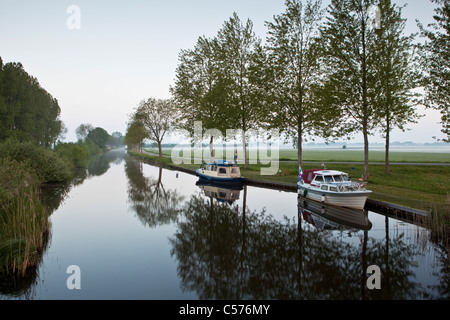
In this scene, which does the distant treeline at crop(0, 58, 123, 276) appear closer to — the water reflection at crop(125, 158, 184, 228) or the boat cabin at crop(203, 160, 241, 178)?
the water reflection at crop(125, 158, 184, 228)

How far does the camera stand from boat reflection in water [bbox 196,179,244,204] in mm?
23806

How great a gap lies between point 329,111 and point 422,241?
16.1m

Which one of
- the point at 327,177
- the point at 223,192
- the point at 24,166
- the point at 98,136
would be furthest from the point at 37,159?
the point at 98,136

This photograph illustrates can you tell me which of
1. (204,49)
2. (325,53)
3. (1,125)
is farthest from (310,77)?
(1,125)

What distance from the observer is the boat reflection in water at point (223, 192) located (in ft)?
78.1

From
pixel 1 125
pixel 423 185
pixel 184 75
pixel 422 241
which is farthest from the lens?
pixel 184 75

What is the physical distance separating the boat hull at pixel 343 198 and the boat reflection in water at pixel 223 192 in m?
7.12

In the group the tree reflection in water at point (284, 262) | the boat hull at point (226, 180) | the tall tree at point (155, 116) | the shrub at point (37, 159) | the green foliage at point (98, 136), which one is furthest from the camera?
the green foliage at point (98, 136)

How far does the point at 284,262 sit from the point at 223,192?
56.3 feet

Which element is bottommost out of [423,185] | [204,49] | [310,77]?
[423,185]

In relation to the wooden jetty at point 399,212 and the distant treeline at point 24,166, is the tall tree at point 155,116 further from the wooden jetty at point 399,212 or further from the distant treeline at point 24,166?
the wooden jetty at point 399,212

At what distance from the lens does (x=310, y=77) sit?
3022cm

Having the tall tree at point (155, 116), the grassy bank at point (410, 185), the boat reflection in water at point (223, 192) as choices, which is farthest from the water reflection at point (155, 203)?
the tall tree at point (155, 116)
